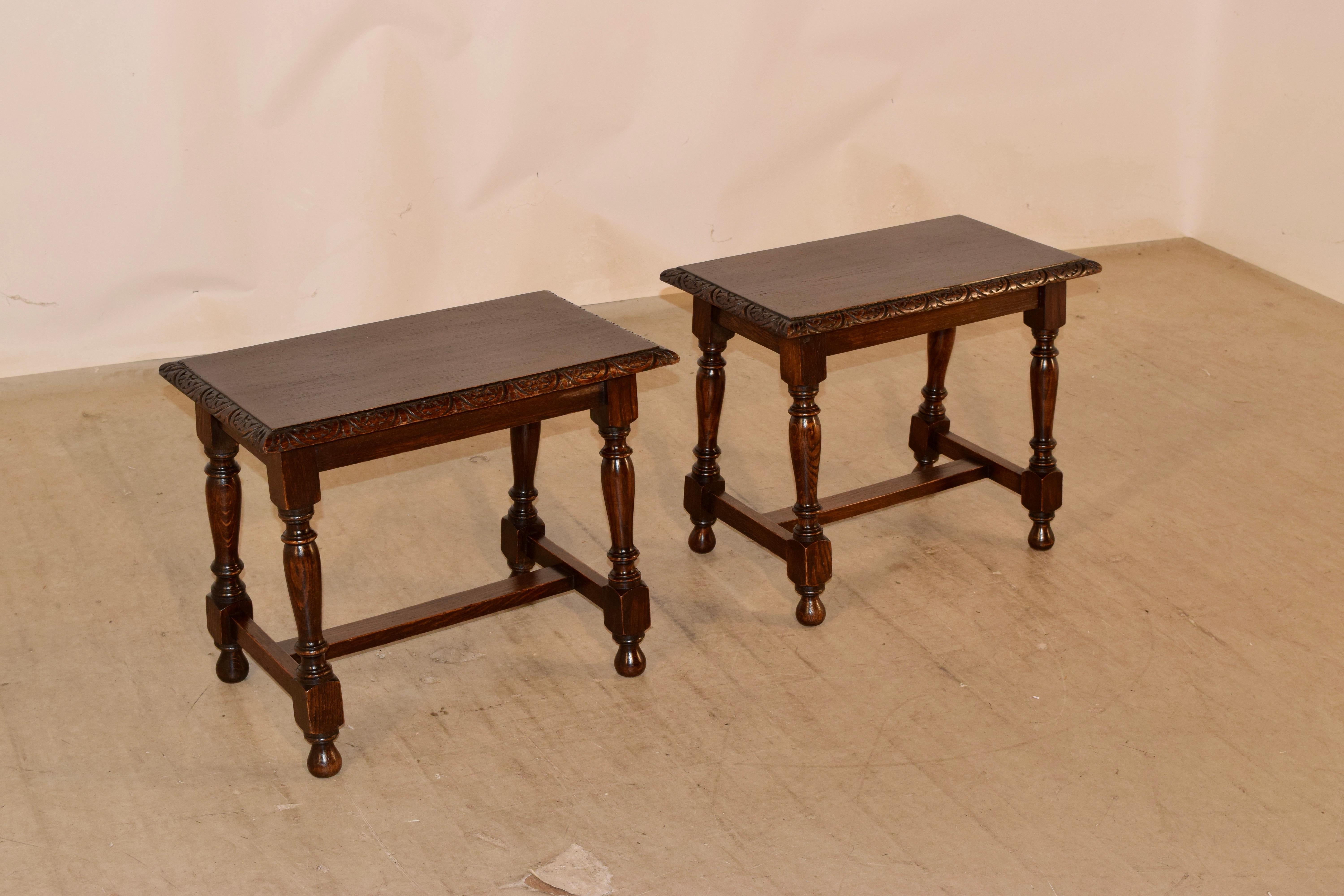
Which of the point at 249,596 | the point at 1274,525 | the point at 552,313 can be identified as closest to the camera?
the point at 552,313

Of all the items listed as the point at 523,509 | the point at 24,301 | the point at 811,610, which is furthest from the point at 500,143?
the point at 811,610

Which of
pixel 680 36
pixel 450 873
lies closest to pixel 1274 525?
pixel 450 873

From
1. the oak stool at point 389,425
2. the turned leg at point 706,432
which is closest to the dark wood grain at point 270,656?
the oak stool at point 389,425

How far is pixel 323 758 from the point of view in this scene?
2719 mm

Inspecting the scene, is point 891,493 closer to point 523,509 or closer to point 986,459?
point 986,459

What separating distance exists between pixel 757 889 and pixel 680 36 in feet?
10.9

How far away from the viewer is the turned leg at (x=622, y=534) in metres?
2.81

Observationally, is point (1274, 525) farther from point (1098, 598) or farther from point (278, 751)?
point (278, 751)

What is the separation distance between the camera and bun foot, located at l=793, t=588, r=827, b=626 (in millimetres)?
3197

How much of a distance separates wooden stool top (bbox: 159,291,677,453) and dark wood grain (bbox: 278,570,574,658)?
0.49 meters

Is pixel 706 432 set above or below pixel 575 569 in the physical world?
above

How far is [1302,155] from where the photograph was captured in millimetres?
5379

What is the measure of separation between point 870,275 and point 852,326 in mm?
246

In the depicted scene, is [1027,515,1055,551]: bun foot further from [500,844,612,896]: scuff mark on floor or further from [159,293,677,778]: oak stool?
[500,844,612,896]: scuff mark on floor
